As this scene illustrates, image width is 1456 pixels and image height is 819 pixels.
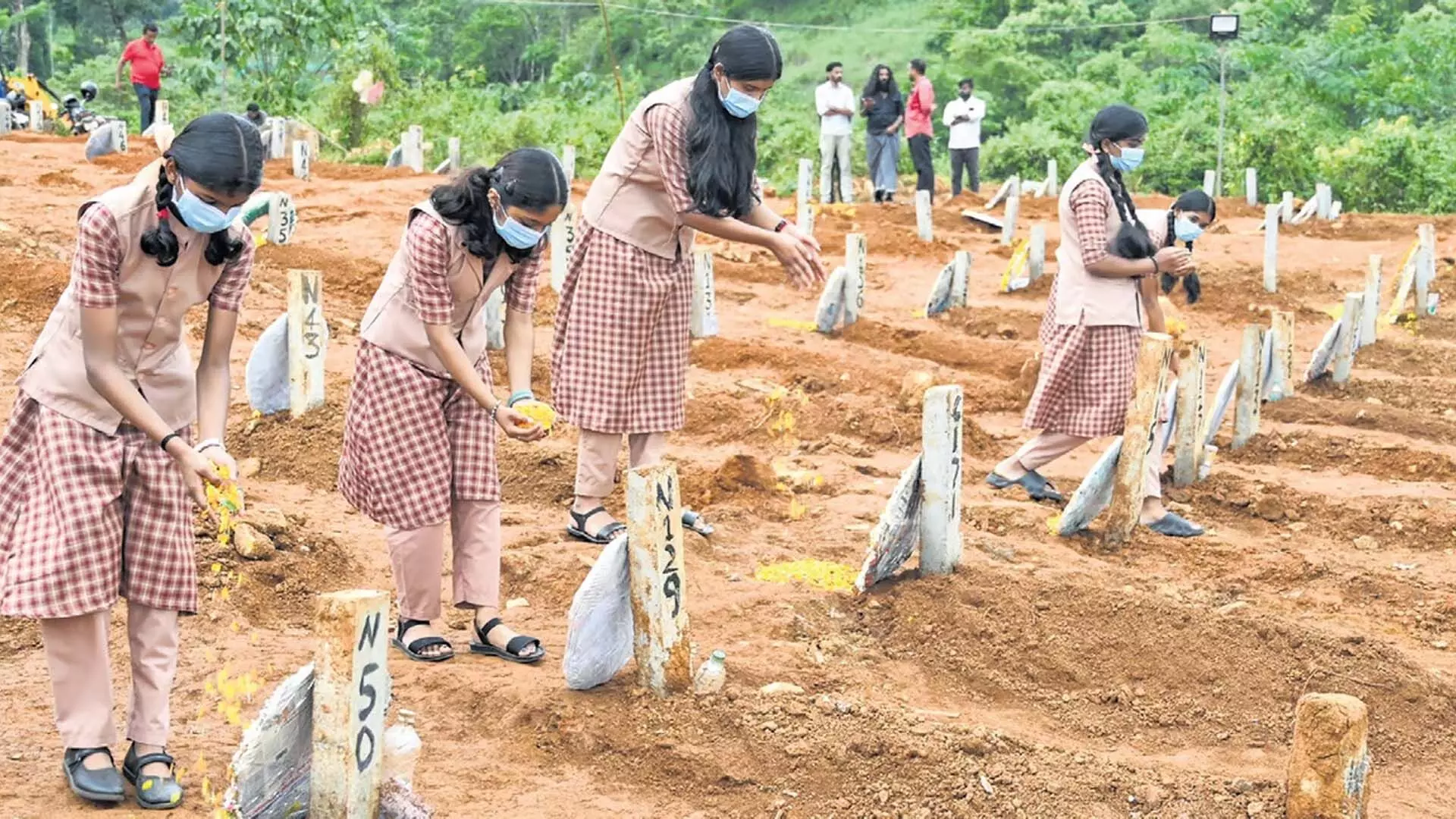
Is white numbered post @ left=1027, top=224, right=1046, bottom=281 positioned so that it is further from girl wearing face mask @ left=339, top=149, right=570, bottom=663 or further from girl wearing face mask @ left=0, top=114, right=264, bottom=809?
girl wearing face mask @ left=0, top=114, right=264, bottom=809

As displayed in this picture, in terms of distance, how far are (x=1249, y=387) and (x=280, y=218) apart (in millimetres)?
6394

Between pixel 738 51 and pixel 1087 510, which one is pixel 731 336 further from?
pixel 738 51

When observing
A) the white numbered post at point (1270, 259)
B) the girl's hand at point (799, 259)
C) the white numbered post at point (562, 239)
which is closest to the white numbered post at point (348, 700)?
the girl's hand at point (799, 259)

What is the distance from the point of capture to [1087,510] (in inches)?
272

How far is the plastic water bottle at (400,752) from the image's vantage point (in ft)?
12.5

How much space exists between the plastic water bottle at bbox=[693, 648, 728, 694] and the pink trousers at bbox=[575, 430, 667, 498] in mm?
1507

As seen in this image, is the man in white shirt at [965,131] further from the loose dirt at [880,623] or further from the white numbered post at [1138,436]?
the white numbered post at [1138,436]

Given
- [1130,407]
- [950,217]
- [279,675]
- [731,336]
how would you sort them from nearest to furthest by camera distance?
[279,675], [1130,407], [731,336], [950,217]

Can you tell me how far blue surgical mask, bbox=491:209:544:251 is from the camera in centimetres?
467

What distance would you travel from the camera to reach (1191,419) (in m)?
7.79

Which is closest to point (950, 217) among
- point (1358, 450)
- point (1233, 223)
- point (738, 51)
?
point (1233, 223)

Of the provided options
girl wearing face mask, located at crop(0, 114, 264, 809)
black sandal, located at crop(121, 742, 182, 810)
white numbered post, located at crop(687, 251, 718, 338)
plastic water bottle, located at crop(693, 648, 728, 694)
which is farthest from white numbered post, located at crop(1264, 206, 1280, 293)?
black sandal, located at crop(121, 742, 182, 810)

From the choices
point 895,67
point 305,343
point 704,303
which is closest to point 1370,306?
point 704,303

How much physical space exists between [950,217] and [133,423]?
15.1m
